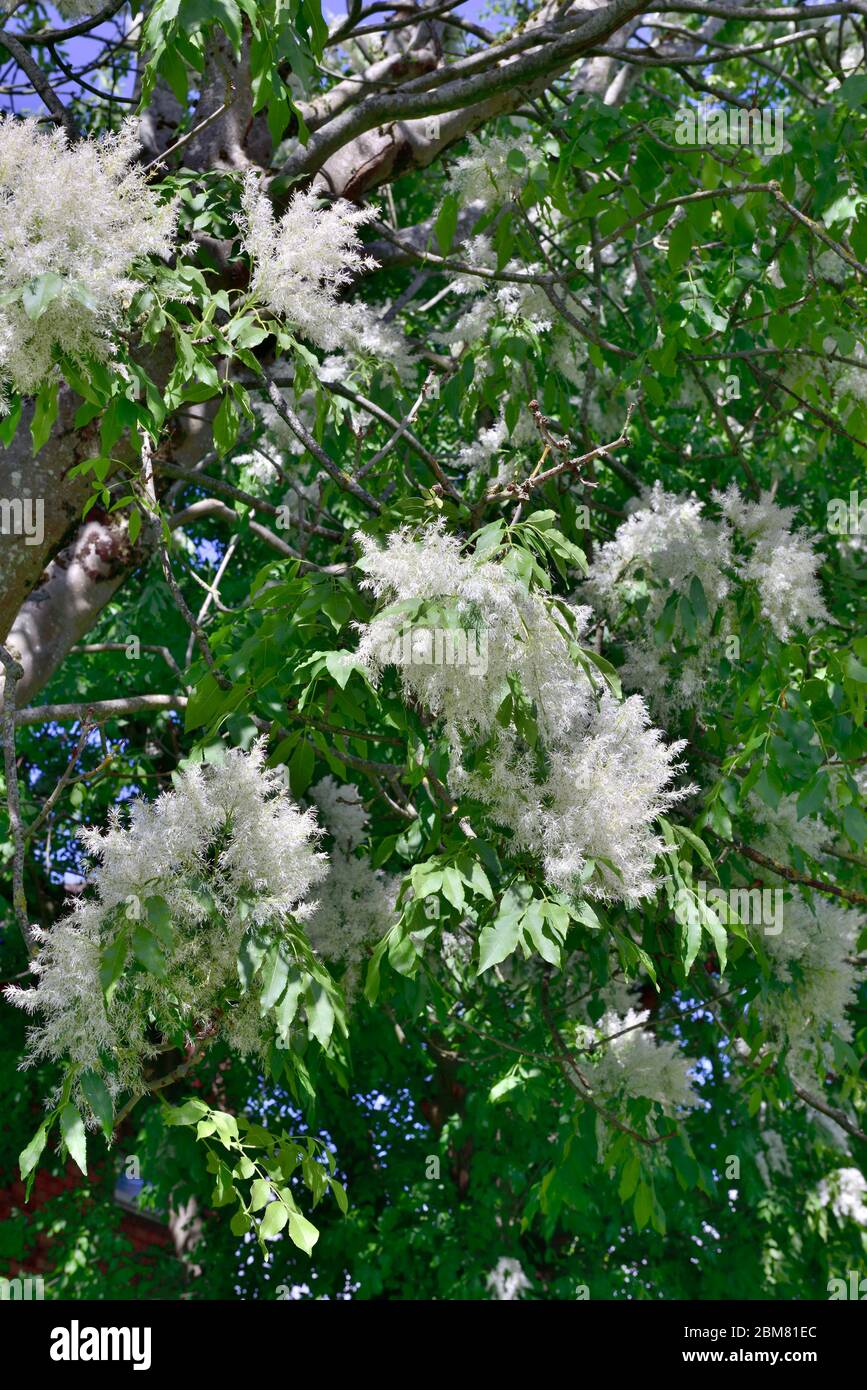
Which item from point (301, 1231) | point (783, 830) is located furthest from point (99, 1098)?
point (783, 830)

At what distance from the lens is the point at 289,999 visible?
2521 mm

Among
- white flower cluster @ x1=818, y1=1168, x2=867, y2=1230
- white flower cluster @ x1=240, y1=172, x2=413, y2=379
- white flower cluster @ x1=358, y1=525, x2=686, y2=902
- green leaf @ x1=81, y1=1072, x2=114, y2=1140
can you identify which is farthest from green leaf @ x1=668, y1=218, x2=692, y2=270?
white flower cluster @ x1=818, y1=1168, x2=867, y2=1230

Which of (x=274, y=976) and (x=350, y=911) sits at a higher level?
(x=350, y=911)

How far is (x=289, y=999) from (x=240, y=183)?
1.97m

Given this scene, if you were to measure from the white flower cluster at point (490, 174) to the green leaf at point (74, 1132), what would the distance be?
2.78 meters

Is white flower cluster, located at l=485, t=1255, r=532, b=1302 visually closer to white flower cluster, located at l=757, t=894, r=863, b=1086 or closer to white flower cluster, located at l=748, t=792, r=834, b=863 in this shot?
white flower cluster, located at l=757, t=894, r=863, b=1086

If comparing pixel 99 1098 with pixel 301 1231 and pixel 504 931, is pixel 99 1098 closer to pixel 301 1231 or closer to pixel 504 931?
pixel 301 1231

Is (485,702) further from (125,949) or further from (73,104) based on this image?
(73,104)

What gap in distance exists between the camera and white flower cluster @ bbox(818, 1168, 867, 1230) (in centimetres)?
645

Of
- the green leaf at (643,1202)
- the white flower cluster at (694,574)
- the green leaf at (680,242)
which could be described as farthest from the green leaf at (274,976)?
the green leaf at (680,242)

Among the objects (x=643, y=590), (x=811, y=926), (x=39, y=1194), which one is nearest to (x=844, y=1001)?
(x=811, y=926)

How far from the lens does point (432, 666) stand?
2.41m

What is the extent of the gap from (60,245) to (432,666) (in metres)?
0.97

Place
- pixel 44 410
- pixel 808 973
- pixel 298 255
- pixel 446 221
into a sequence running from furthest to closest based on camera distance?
pixel 808 973, pixel 446 221, pixel 298 255, pixel 44 410
